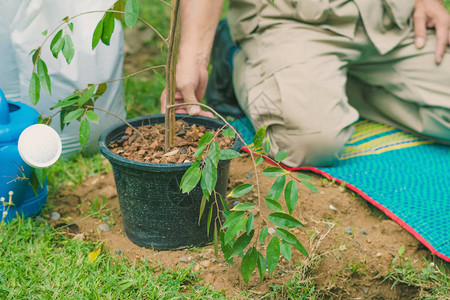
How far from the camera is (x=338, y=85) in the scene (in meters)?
1.99

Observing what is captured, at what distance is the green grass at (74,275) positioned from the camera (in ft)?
4.36

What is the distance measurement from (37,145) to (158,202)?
1.26 ft

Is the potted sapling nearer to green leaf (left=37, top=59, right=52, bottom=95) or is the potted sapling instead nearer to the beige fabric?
green leaf (left=37, top=59, right=52, bottom=95)

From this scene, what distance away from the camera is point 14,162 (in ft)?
4.94

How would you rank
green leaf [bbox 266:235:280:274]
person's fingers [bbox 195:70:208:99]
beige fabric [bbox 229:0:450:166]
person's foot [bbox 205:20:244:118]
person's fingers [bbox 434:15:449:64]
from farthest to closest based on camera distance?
person's foot [bbox 205:20:244:118]
person's fingers [bbox 434:15:449:64]
beige fabric [bbox 229:0:450:166]
person's fingers [bbox 195:70:208:99]
green leaf [bbox 266:235:280:274]

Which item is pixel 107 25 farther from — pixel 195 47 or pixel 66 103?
pixel 195 47

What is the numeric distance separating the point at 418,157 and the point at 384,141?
0.17 metres

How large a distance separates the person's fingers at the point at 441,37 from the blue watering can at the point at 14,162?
1667mm

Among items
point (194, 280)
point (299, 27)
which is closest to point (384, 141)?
point (299, 27)

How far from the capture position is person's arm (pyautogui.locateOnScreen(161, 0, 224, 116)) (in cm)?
173

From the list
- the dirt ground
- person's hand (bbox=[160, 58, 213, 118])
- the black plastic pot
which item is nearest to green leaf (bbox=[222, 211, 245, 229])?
the black plastic pot

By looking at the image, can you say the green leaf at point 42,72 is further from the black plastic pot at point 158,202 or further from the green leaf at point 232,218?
the green leaf at point 232,218

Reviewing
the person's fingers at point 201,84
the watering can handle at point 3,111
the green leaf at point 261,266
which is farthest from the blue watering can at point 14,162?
the green leaf at point 261,266

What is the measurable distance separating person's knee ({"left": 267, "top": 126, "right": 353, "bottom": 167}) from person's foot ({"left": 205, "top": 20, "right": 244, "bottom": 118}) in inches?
18.4
